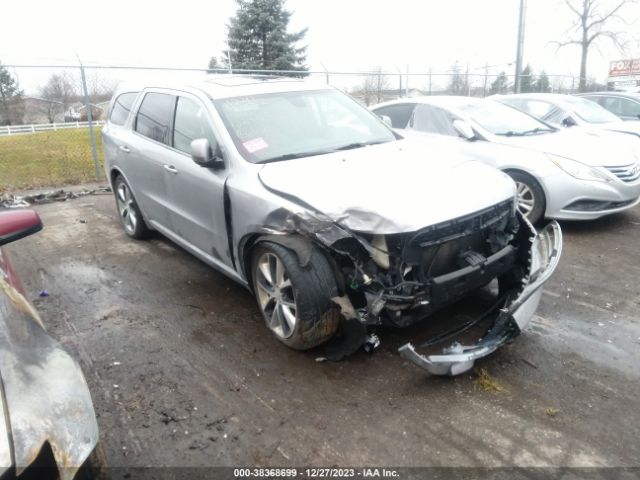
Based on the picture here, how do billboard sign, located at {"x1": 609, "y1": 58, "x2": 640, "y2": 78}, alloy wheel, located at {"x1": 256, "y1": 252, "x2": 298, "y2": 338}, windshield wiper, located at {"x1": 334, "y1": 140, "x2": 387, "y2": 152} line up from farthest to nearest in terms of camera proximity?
billboard sign, located at {"x1": 609, "y1": 58, "x2": 640, "y2": 78} < windshield wiper, located at {"x1": 334, "y1": 140, "x2": 387, "y2": 152} < alloy wheel, located at {"x1": 256, "y1": 252, "x2": 298, "y2": 338}

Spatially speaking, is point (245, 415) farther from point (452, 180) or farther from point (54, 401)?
point (452, 180)

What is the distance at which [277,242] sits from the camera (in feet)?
10.5

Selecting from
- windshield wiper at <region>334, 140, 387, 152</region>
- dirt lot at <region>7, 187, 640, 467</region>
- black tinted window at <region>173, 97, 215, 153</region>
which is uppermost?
black tinted window at <region>173, 97, 215, 153</region>

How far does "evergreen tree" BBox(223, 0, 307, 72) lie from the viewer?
21.3 meters

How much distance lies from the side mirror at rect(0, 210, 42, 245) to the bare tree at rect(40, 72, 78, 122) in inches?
309

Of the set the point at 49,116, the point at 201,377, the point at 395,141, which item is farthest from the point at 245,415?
the point at 49,116

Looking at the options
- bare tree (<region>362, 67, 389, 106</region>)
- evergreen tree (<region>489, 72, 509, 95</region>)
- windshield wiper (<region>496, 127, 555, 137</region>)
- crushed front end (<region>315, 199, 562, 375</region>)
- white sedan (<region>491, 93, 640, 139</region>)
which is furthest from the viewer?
evergreen tree (<region>489, 72, 509, 95</region>)

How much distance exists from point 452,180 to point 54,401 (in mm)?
2617

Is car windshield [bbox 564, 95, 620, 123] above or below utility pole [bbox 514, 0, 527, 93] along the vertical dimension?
below

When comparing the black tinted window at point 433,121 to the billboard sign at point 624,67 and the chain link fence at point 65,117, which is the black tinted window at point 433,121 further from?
the billboard sign at point 624,67

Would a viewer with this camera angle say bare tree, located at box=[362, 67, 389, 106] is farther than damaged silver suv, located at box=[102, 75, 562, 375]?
Yes

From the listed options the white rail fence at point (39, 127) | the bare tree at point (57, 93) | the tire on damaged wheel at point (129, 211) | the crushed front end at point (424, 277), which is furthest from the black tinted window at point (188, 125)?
the white rail fence at point (39, 127)

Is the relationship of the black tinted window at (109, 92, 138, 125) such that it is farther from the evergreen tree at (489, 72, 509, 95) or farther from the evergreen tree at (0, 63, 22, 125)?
the evergreen tree at (489, 72, 509, 95)

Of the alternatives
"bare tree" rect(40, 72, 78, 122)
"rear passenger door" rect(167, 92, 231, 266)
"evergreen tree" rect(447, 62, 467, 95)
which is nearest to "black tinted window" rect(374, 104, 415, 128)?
"rear passenger door" rect(167, 92, 231, 266)
